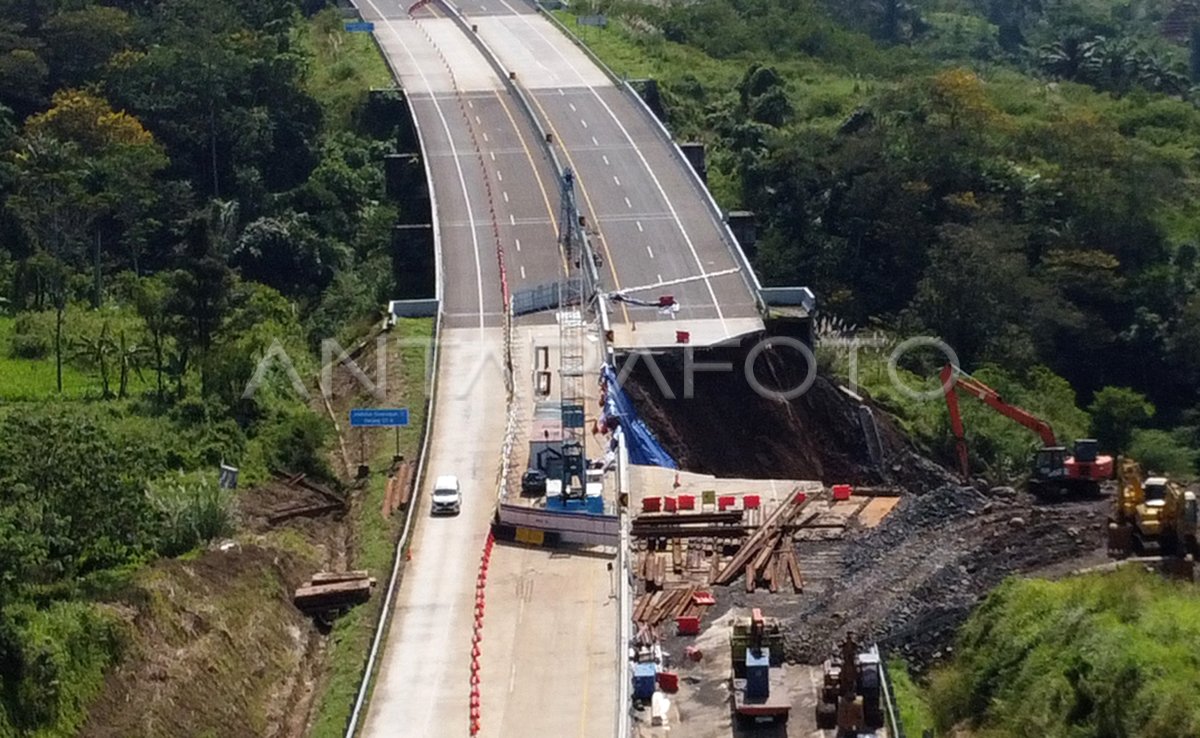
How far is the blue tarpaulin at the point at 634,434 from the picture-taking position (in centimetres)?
7244

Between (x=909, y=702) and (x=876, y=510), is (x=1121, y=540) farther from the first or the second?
(x=876, y=510)

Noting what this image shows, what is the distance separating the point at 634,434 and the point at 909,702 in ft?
71.7

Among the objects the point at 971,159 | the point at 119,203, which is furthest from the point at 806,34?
the point at 119,203

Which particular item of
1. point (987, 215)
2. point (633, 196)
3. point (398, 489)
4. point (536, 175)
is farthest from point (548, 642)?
point (987, 215)

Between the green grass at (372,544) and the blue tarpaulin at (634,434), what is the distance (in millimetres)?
7381

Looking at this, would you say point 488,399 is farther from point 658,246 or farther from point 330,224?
point 330,224

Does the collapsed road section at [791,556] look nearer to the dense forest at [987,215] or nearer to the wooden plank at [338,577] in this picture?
the dense forest at [987,215]

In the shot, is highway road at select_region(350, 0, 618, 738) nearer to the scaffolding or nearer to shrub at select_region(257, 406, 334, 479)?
the scaffolding

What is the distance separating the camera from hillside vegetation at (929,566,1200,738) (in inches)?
1809

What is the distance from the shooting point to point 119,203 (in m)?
95.5

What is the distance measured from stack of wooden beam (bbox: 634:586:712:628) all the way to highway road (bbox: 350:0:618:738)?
1676 mm

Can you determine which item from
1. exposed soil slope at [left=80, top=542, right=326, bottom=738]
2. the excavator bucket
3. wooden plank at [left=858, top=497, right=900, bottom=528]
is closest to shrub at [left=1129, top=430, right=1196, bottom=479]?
wooden plank at [left=858, top=497, right=900, bottom=528]

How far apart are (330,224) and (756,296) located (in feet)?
88.7

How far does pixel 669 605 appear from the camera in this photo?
59750mm
